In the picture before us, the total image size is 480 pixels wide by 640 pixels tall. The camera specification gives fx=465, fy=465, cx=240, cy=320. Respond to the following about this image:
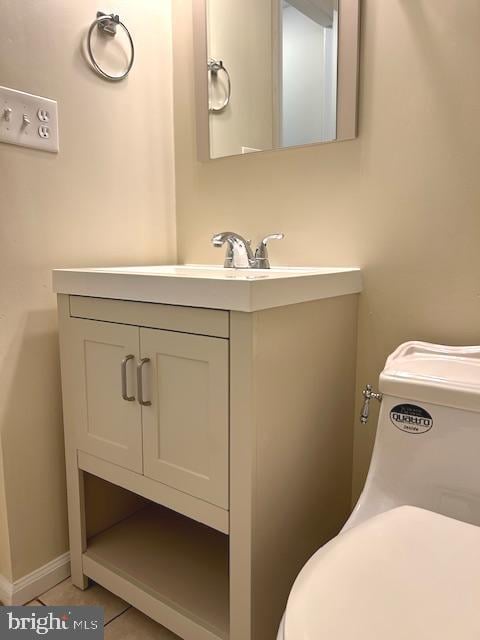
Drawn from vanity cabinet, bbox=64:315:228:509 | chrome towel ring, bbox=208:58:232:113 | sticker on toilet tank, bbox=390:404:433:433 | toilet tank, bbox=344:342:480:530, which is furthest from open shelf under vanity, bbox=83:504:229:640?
chrome towel ring, bbox=208:58:232:113

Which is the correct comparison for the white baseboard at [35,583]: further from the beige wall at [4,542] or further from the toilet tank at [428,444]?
the toilet tank at [428,444]

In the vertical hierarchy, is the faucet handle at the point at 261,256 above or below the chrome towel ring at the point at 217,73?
below

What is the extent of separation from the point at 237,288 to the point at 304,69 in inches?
28.9

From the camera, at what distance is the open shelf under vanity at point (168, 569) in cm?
104

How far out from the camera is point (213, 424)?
0.92 metres

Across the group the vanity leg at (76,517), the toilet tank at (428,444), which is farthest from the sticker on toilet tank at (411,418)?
the vanity leg at (76,517)

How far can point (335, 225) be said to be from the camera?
4.03 feet

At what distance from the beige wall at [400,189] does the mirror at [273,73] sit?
0.14 ft

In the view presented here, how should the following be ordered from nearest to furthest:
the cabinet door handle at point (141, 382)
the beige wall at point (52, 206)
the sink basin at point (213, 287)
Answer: the sink basin at point (213, 287)
the cabinet door handle at point (141, 382)
the beige wall at point (52, 206)

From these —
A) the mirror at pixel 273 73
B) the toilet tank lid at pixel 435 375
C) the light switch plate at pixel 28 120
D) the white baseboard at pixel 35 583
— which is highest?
the mirror at pixel 273 73

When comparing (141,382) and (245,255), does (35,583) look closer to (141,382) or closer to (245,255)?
(141,382)

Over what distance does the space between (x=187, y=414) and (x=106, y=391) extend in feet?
0.85

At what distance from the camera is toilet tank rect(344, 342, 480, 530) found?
85 cm

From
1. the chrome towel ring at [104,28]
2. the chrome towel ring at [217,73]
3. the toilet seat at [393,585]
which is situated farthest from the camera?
the chrome towel ring at [217,73]
